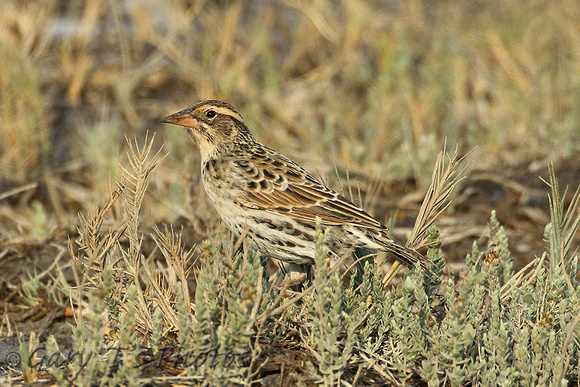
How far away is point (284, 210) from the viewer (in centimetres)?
516

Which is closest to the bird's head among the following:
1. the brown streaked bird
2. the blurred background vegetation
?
the brown streaked bird

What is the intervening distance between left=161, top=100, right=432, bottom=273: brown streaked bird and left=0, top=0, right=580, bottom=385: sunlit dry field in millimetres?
710

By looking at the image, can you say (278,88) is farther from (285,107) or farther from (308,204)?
(308,204)

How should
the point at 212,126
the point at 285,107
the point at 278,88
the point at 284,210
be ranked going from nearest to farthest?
the point at 284,210 < the point at 212,126 < the point at 285,107 < the point at 278,88

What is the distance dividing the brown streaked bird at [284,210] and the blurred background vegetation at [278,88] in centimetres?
124

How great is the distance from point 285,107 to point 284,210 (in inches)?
182

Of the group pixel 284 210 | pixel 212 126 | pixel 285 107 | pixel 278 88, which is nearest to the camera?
pixel 284 210

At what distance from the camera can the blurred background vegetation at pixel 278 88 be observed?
806cm

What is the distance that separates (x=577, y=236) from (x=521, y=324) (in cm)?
274

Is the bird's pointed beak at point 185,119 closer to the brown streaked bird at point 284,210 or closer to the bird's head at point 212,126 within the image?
the bird's head at point 212,126

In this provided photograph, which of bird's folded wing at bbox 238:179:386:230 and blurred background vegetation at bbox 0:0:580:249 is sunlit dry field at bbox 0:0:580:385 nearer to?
blurred background vegetation at bbox 0:0:580:249

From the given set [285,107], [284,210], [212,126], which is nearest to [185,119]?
[212,126]

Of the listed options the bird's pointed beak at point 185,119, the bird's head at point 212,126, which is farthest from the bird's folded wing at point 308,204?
the bird's pointed beak at point 185,119

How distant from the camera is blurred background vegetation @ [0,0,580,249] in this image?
806cm
